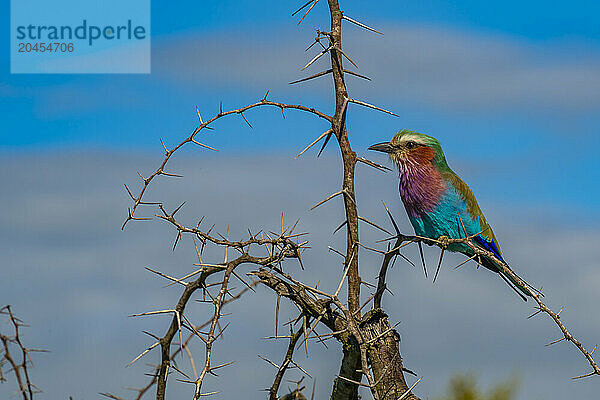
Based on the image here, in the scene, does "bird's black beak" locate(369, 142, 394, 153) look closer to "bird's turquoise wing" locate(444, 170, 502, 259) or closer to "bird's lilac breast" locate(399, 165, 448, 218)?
"bird's lilac breast" locate(399, 165, 448, 218)

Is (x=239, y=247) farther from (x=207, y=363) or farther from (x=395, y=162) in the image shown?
(x=395, y=162)

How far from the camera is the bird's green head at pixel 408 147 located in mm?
4961

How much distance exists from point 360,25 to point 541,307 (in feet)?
6.03

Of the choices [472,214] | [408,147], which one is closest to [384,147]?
[408,147]

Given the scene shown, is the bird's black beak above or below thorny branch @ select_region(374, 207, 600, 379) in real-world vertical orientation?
above

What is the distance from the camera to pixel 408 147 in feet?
16.3

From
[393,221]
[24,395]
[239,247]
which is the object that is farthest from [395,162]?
[24,395]

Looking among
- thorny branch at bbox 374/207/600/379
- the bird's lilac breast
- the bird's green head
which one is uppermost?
the bird's green head

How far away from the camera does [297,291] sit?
3951 mm

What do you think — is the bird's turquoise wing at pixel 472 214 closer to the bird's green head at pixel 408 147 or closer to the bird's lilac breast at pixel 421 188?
the bird's lilac breast at pixel 421 188

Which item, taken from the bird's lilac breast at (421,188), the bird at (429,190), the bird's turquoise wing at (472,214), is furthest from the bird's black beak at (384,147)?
the bird's turquoise wing at (472,214)

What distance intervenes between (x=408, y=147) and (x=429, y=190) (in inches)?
14.5

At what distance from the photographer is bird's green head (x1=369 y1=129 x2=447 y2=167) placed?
4961 mm

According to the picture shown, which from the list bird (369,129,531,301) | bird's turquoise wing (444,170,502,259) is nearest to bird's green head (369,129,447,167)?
bird (369,129,531,301)
